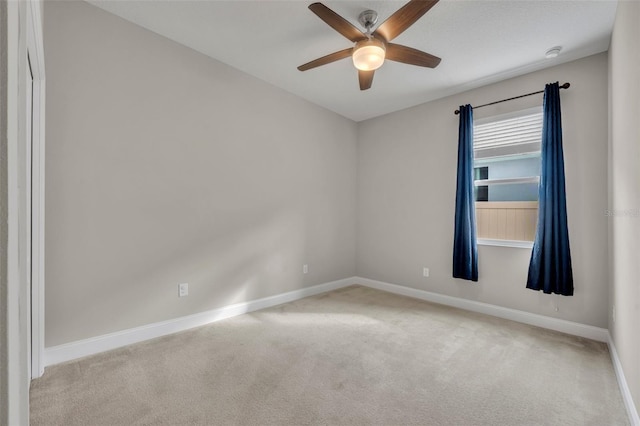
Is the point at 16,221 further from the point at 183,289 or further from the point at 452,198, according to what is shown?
the point at 452,198

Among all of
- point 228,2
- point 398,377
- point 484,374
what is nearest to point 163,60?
point 228,2

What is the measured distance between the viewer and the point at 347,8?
230cm

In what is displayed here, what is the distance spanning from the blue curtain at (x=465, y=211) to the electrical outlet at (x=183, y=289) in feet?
9.82

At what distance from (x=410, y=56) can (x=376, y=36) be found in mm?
354

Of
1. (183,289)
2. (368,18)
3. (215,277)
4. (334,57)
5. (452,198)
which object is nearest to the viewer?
(368,18)

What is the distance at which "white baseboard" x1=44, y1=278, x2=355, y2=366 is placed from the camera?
7.34ft

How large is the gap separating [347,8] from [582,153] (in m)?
2.58

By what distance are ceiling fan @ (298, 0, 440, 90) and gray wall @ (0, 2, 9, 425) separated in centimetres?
170

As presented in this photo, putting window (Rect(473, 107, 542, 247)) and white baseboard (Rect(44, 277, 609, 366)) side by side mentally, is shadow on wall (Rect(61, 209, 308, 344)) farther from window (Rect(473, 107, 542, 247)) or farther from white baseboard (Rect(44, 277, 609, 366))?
window (Rect(473, 107, 542, 247))

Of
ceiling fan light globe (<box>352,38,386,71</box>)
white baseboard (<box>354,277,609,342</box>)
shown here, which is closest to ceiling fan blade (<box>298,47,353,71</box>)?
ceiling fan light globe (<box>352,38,386,71</box>)

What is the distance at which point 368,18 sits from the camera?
2.35 metres

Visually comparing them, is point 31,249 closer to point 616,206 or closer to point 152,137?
point 152,137

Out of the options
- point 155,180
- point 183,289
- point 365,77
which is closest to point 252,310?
point 183,289

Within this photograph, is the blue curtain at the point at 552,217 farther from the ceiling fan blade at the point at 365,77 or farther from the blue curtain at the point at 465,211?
the ceiling fan blade at the point at 365,77
